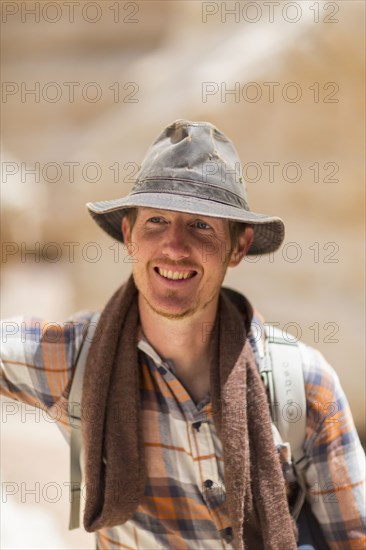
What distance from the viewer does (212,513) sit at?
1568 mm

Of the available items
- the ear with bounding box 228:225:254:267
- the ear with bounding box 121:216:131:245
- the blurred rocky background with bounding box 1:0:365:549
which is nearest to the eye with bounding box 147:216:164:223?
the ear with bounding box 121:216:131:245

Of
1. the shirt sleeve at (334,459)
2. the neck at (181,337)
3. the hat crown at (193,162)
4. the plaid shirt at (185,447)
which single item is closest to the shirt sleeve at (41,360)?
the plaid shirt at (185,447)

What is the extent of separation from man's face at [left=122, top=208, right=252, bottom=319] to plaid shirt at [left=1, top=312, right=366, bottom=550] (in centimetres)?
15

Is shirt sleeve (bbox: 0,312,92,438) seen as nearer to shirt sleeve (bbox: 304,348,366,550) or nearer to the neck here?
the neck

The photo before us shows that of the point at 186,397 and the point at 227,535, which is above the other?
the point at 186,397

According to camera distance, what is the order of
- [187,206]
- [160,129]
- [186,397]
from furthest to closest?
[160,129], [186,397], [187,206]

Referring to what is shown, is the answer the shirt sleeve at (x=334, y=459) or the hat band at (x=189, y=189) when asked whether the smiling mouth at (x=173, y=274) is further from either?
the shirt sleeve at (x=334, y=459)

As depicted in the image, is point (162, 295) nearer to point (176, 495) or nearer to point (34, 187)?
point (176, 495)

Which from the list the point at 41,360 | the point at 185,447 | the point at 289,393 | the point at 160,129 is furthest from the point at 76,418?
the point at 160,129

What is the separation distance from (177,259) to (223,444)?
474 millimetres

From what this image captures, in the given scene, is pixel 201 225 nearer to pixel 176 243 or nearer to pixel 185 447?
pixel 176 243

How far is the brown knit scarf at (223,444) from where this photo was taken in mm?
1512

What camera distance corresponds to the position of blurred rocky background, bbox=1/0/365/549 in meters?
3.04

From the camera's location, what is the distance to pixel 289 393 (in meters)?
1.58
